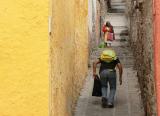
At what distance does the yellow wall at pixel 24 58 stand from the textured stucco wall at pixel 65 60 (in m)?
0.32

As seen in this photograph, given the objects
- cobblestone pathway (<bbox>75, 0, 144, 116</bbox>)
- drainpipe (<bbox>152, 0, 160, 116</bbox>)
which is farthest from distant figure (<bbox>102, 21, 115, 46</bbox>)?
drainpipe (<bbox>152, 0, 160, 116</bbox>)

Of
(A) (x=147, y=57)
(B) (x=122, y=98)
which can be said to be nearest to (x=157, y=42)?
(A) (x=147, y=57)

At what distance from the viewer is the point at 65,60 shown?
10641 millimetres

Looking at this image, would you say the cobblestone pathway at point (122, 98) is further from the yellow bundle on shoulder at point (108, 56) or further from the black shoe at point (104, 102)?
the yellow bundle on shoulder at point (108, 56)

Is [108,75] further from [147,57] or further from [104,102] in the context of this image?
[147,57]

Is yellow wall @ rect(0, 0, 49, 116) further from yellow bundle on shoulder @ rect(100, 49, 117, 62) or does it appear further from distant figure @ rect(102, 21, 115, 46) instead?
distant figure @ rect(102, 21, 115, 46)

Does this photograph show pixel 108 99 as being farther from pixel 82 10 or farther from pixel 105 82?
pixel 82 10

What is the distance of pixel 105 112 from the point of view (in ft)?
41.5

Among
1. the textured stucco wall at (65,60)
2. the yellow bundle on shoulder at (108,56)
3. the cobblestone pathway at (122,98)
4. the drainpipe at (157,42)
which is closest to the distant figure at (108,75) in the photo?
the yellow bundle on shoulder at (108,56)

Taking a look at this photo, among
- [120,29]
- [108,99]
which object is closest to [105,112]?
[108,99]

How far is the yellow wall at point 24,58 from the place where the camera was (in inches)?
326

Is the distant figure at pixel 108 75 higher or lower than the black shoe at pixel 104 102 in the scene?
higher

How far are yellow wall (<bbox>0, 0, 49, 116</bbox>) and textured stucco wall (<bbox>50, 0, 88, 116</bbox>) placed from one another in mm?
315

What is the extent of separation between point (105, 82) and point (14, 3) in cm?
506
